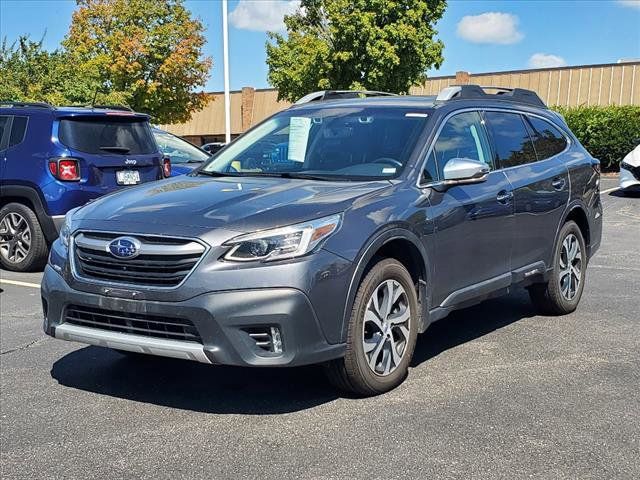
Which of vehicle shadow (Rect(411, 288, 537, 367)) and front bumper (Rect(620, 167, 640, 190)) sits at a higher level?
front bumper (Rect(620, 167, 640, 190))

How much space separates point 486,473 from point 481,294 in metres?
2.03

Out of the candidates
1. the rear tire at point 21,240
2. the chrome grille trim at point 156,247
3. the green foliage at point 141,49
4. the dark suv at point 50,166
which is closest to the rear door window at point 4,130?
the dark suv at point 50,166

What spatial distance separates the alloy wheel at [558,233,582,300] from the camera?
21.4 feet

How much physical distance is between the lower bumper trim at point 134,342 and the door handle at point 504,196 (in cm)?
250

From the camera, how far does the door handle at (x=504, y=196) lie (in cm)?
550

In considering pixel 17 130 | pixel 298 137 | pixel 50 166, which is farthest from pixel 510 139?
pixel 17 130

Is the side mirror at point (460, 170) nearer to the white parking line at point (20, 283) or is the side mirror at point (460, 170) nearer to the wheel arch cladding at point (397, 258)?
the wheel arch cladding at point (397, 258)

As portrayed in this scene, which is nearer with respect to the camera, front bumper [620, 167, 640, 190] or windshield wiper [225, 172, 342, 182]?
windshield wiper [225, 172, 342, 182]

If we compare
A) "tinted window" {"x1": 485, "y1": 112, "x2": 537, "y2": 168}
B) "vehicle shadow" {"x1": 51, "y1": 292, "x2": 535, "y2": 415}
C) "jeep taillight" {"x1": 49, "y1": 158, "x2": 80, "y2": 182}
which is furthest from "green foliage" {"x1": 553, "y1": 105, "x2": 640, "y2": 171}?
"vehicle shadow" {"x1": 51, "y1": 292, "x2": 535, "y2": 415}

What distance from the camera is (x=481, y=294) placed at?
538 centimetres

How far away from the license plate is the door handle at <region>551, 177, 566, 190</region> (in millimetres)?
4993

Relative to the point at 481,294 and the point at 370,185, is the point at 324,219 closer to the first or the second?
the point at 370,185

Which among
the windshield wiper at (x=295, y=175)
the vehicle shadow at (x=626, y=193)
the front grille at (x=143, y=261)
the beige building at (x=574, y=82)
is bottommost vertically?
the vehicle shadow at (x=626, y=193)

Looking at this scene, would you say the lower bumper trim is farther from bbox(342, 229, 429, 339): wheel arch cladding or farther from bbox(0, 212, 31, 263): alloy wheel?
bbox(0, 212, 31, 263): alloy wheel
